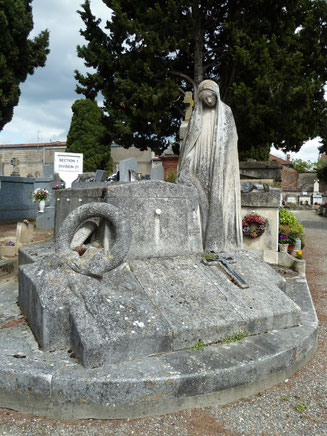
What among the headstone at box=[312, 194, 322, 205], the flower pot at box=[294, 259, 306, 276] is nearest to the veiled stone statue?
the flower pot at box=[294, 259, 306, 276]

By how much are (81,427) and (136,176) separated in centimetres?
564

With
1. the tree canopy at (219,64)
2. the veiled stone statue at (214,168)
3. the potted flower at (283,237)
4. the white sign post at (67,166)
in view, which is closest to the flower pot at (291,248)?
the potted flower at (283,237)

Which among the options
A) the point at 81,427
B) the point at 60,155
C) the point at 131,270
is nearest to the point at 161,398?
the point at 81,427

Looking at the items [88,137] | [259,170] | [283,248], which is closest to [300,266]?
[283,248]

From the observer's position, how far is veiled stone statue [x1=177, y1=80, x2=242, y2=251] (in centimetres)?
424

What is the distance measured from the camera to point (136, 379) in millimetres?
2393

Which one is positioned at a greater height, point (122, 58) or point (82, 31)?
point (82, 31)

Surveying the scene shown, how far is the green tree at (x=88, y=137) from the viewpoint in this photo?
88.6ft

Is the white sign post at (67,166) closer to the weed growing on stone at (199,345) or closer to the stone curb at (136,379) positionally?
the stone curb at (136,379)

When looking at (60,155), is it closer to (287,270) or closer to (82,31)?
(82,31)

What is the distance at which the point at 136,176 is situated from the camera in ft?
24.4

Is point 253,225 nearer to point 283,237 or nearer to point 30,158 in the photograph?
point 283,237

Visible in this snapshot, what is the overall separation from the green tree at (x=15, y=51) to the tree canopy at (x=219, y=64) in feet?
7.89

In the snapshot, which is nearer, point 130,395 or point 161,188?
point 130,395
